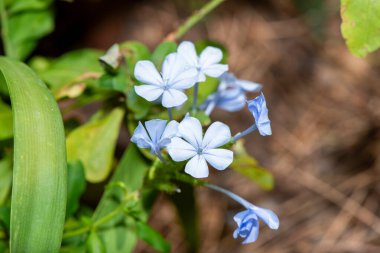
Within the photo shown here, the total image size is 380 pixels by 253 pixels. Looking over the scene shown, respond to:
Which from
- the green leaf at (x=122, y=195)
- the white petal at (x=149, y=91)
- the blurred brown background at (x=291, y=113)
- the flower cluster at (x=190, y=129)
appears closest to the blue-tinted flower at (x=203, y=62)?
the flower cluster at (x=190, y=129)

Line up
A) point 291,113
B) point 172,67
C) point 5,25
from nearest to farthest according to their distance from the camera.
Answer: point 172,67
point 5,25
point 291,113

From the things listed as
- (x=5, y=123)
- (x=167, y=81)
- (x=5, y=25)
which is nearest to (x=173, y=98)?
(x=167, y=81)

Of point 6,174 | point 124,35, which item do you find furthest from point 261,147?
point 6,174

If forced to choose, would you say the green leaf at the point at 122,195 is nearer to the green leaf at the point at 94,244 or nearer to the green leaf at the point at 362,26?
the green leaf at the point at 94,244

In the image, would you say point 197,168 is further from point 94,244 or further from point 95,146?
point 95,146

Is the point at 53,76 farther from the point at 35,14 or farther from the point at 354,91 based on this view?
the point at 354,91
